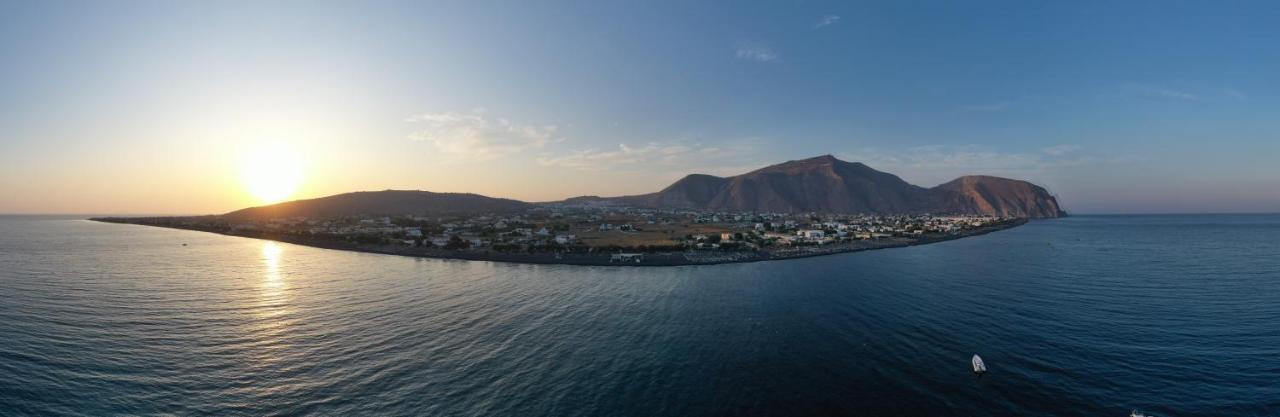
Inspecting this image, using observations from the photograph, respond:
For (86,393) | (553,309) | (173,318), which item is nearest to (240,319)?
(173,318)

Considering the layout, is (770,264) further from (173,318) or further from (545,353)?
(173,318)

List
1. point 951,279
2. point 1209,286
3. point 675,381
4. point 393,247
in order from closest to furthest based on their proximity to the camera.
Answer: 1. point 675,381
2. point 1209,286
3. point 951,279
4. point 393,247

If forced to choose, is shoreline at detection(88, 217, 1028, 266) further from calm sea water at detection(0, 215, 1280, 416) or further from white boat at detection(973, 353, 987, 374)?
white boat at detection(973, 353, 987, 374)

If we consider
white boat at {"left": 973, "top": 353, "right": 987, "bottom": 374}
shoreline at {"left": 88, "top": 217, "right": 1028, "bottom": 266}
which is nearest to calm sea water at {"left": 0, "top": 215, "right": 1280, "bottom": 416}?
white boat at {"left": 973, "top": 353, "right": 987, "bottom": 374}

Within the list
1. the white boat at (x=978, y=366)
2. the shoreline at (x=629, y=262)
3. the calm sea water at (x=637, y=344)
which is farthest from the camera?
the shoreline at (x=629, y=262)

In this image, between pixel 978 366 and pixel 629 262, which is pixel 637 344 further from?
pixel 629 262

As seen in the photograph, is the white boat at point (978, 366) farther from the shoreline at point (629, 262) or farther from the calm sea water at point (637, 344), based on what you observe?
the shoreline at point (629, 262)

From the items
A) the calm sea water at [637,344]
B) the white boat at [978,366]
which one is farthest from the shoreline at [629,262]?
the white boat at [978,366]

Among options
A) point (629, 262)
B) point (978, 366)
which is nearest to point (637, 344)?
point (978, 366)
